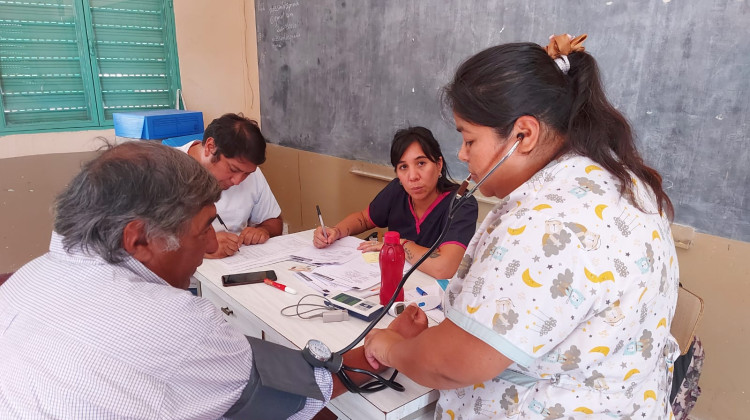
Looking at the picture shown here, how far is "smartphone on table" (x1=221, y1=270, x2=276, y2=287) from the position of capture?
141 centimetres

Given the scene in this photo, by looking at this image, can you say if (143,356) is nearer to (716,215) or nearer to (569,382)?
(569,382)

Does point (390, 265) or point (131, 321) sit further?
point (390, 265)

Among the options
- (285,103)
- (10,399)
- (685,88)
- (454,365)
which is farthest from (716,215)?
(285,103)

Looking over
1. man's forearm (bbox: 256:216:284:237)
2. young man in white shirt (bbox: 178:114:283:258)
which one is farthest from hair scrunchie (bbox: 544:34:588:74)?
man's forearm (bbox: 256:216:284:237)

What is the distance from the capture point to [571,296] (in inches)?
26.0

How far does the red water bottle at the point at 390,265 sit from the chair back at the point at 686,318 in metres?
0.68

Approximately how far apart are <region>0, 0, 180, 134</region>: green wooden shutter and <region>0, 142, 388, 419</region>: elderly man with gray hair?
9.45ft

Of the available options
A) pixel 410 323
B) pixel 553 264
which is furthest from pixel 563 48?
pixel 410 323

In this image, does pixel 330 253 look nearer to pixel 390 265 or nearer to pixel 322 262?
pixel 322 262

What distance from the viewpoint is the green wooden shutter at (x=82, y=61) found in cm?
287

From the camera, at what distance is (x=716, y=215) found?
155cm

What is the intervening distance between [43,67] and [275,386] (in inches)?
126

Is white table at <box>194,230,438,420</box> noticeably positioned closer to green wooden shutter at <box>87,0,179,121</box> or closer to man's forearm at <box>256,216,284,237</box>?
man's forearm at <box>256,216,284,237</box>

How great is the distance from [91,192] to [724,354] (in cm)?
198
